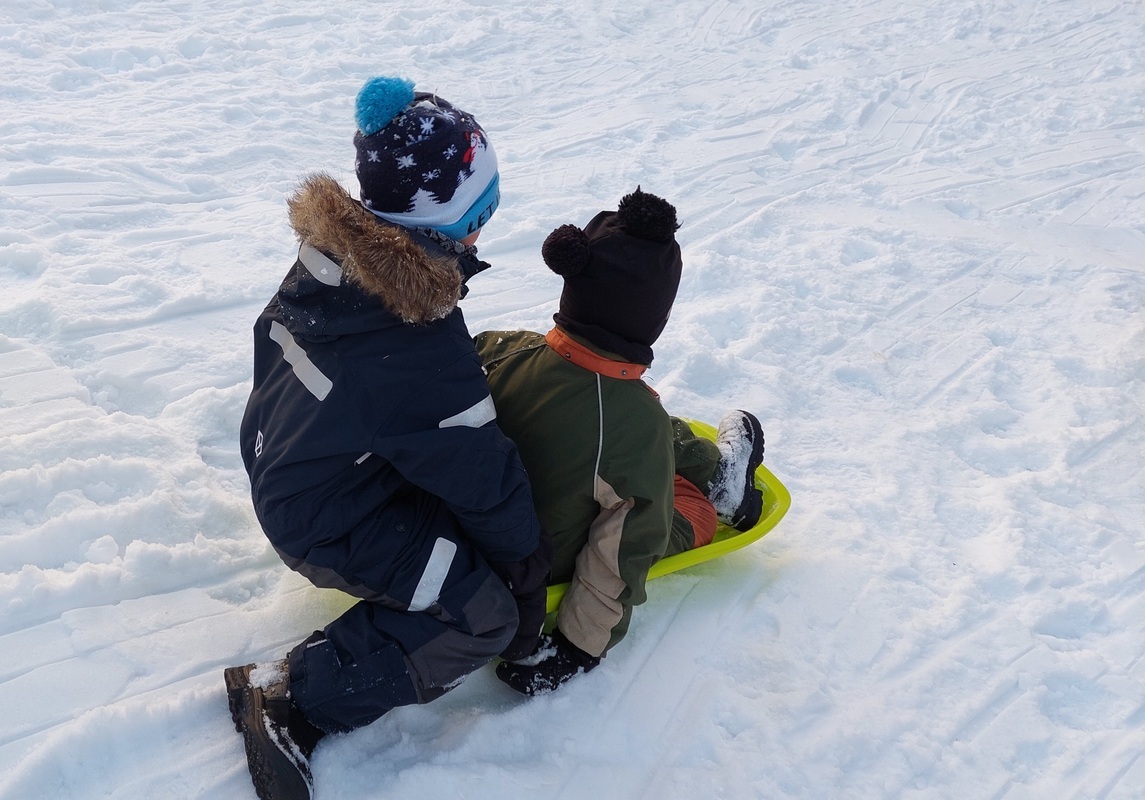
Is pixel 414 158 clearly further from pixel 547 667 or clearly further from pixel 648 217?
pixel 547 667

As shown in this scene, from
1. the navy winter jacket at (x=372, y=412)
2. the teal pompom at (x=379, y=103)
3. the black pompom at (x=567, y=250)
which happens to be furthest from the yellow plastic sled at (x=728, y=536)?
the teal pompom at (x=379, y=103)

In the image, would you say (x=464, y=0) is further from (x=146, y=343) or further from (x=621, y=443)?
(x=621, y=443)

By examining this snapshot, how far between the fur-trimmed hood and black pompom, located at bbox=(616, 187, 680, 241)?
42 cm

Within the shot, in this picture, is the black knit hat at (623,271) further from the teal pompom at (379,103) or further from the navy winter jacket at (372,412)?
the teal pompom at (379,103)

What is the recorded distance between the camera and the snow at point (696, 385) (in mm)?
1993

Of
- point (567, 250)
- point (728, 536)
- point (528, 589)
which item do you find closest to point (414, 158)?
point (567, 250)

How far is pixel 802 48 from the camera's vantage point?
259 inches

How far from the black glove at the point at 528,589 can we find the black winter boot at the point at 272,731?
472mm

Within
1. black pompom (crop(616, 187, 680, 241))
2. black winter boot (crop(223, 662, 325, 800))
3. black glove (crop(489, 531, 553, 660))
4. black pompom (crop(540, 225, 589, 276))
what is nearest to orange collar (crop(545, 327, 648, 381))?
black pompom (crop(540, 225, 589, 276))

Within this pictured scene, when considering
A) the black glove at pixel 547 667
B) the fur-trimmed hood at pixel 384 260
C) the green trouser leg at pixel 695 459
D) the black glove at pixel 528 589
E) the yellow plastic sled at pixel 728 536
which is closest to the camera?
the fur-trimmed hood at pixel 384 260

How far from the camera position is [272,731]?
176 centimetres

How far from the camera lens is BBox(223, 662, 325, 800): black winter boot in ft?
→ 5.70

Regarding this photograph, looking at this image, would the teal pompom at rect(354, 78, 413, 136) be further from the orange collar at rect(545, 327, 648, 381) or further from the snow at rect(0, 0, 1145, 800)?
the snow at rect(0, 0, 1145, 800)

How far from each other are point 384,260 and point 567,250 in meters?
0.44
